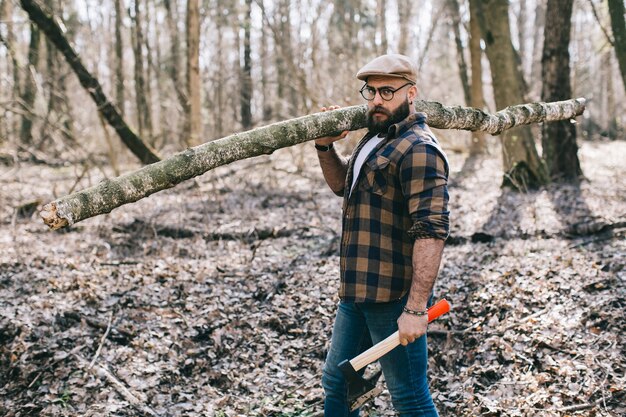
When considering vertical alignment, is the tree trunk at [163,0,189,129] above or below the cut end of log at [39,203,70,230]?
above

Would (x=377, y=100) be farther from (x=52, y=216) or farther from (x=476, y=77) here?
(x=476, y=77)

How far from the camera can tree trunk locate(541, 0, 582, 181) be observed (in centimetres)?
1038

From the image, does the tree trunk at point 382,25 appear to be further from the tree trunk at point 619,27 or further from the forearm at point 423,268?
the forearm at point 423,268

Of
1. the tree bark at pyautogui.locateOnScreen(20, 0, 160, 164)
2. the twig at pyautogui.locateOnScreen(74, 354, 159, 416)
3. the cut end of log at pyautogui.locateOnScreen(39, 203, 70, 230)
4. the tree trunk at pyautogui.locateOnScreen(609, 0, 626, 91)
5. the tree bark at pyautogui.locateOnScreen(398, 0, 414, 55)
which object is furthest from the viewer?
the tree bark at pyautogui.locateOnScreen(398, 0, 414, 55)

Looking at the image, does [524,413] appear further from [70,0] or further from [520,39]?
[520,39]

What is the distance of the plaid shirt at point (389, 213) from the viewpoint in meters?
2.69

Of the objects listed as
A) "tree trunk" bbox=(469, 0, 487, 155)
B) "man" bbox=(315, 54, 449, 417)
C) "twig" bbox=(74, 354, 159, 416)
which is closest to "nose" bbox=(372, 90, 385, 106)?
"man" bbox=(315, 54, 449, 417)

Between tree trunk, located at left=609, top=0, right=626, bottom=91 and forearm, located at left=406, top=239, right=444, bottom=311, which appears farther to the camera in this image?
tree trunk, located at left=609, top=0, right=626, bottom=91

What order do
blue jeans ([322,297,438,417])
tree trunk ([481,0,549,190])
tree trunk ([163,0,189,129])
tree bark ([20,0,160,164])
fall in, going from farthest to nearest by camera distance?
tree trunk ([163,0,189,129]) → tree trunk ([481,0,549,190]) → tree bark ([20,0,160,164]) → blue jeans ([322,297,438,417])

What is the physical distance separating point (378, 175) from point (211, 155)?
104cm

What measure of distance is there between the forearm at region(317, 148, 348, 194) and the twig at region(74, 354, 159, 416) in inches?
88.4

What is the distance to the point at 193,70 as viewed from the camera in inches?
472

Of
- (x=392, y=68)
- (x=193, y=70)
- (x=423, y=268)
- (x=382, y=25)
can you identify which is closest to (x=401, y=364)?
(x=423, y=268)

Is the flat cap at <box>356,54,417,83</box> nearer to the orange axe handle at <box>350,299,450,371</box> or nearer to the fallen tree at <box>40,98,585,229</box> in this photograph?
the fallen tree at <box>40,98,585,229</box>
